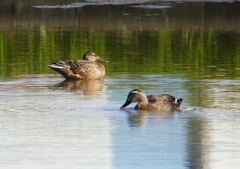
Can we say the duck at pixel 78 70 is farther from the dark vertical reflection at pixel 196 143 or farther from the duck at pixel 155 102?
the dark vertical reflection at pixel 196 143

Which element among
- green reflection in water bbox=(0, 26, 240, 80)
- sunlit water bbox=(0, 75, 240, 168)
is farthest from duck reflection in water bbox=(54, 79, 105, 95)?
green reflection in water bbox=(0, 26, 240, 80)

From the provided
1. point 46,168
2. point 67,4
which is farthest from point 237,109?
point 67,4

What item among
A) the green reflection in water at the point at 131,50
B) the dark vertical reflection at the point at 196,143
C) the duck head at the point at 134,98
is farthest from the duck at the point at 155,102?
the green reflection in water at the point at 131,50

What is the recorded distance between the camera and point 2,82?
1598 centimetres

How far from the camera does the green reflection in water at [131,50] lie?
17688mm

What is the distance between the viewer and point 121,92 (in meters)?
14.6

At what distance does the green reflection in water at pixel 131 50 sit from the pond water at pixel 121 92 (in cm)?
2

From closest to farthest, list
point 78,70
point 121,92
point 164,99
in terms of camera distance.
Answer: point 164,99 → point 121,92 → point 78,70

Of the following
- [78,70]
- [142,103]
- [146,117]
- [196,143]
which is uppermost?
[78,70]

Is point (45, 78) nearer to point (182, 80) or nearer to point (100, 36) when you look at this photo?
point (182, 80)

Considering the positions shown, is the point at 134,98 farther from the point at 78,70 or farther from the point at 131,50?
the point at 131,50

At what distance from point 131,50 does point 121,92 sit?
6.65 metres

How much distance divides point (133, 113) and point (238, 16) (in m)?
17.7

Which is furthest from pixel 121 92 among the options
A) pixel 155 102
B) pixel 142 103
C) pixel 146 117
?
pixel 146 117
